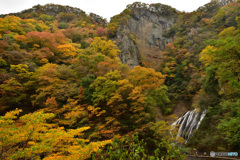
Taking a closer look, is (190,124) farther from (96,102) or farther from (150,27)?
(150,27)

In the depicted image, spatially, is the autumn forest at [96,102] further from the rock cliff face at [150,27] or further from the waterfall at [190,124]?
the rock cliff face at [150,27]

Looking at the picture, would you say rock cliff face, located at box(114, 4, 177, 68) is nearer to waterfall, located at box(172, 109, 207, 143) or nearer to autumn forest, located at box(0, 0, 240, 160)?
autumn forest, located at box(0, 0, 240, 160)

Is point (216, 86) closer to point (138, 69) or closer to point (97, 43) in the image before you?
point (138, 69)

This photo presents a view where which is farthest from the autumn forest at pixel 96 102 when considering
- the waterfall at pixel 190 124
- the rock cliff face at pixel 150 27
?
the rock cliff face at pixel 150 27

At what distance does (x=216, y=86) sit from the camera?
50.2 ft

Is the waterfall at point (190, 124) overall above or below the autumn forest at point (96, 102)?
below

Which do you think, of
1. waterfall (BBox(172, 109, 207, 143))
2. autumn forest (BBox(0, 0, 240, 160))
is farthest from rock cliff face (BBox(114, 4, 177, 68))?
waterfall (BBox(172, 109, 207, 143))

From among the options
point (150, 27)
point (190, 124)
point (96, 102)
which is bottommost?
point (190, 124)

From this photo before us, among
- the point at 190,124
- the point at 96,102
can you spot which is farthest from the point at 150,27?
the point at 96,102

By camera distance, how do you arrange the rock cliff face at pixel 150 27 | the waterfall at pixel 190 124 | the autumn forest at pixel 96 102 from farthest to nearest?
the rock cliff face at pixel 150 27
the waterfall at pixel 190 124
the autumn forest at pixel 96 102

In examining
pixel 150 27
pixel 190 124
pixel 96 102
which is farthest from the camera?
pixel 150 27

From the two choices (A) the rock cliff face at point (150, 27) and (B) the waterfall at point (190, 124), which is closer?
(B) the waterfall at point (190, 124)

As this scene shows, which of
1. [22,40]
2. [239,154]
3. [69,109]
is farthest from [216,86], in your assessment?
[22,40]

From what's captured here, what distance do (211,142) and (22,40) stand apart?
2637 cm
